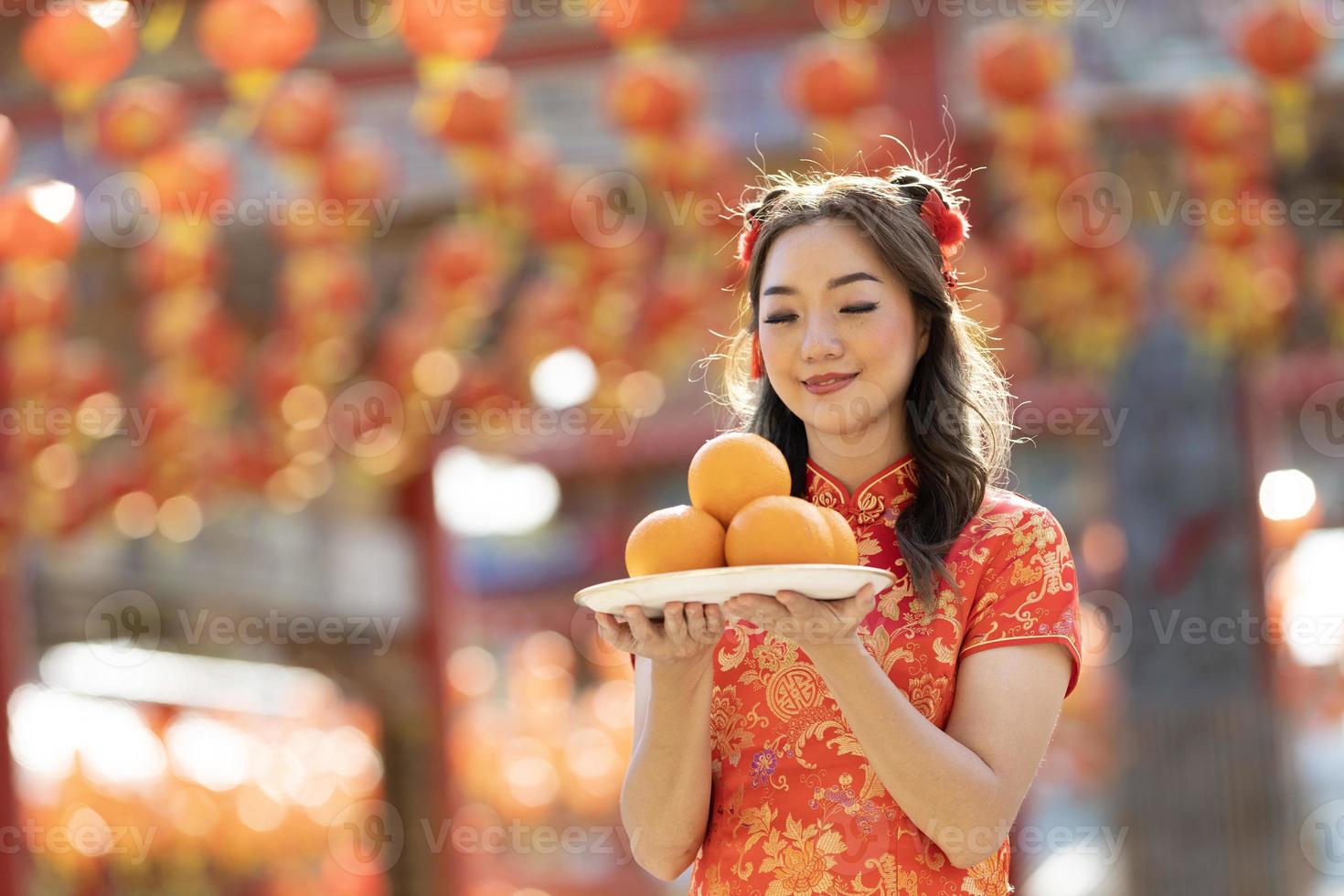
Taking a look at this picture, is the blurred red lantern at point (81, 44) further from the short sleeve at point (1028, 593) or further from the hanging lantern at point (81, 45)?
the short sleeve at point (1028, 593)

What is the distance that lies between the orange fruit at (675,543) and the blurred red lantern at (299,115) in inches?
116

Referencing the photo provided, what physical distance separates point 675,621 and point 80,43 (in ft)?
8.82

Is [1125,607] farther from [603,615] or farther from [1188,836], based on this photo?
[603,615]

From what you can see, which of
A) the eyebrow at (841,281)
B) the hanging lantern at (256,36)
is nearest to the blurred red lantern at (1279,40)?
the hanging lantern at (256,36)

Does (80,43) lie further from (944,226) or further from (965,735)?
(965,735)

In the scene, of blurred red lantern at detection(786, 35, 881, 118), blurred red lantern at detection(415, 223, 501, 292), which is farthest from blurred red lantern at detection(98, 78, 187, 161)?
blurred red lantern at detection(786, 35, 881, 118)

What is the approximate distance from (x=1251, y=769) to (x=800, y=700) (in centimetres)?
396

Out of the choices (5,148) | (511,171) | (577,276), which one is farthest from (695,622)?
(577,276)

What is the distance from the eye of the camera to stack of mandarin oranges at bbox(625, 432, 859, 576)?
1.36 m

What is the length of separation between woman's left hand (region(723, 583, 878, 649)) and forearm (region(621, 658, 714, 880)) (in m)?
0.12

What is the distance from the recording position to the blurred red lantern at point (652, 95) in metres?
4.04

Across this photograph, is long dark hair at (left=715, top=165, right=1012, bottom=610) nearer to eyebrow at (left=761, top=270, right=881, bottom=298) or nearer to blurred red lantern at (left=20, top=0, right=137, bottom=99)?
eyebrow at (left=761, top=270, right=881, bottom=298)

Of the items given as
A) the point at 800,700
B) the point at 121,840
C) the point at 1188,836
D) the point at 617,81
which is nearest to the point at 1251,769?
the point at 1188,836

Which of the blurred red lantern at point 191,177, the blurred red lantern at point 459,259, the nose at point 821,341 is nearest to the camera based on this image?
the nose at point 821,341
